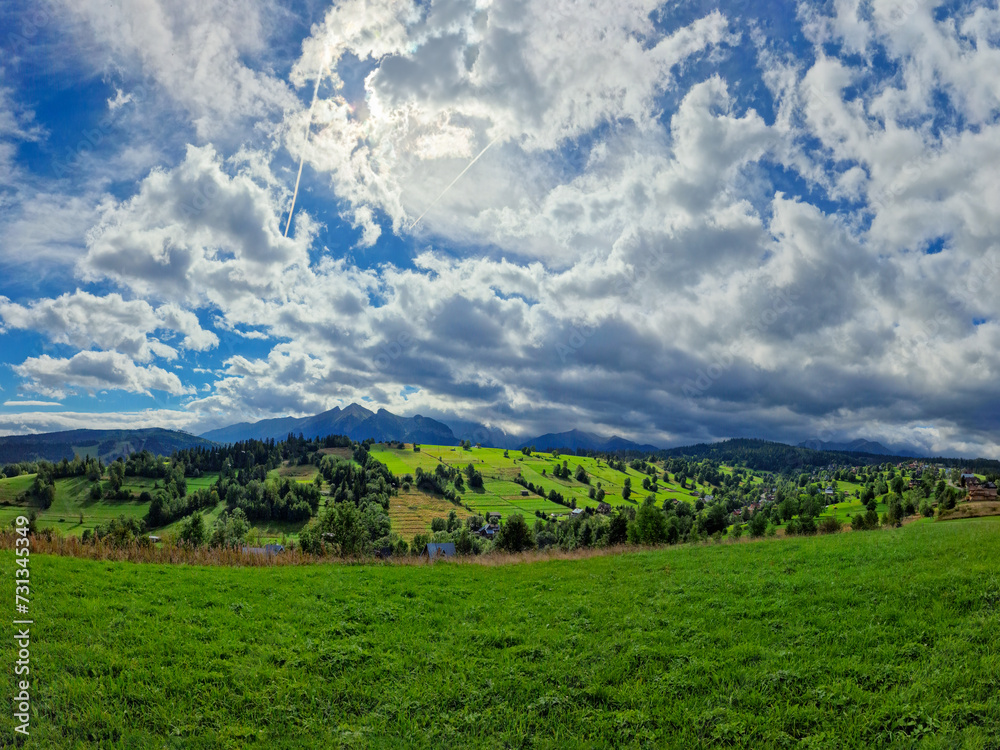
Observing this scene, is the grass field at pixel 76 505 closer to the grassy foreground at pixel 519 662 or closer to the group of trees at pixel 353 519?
the group of trees at pixel 353 519

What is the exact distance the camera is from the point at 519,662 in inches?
356

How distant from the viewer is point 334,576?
16.3m

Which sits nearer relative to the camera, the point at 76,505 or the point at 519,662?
the point at 519,662

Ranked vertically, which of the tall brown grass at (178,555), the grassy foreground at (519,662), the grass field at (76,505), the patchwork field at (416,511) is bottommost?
the patchwork field at (416,511)

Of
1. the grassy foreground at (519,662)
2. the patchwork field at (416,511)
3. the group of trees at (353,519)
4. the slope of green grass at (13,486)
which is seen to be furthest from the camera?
the patchwork field at (416,511)

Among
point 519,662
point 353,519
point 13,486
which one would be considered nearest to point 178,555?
point 519,662

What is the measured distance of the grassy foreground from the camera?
671 cm

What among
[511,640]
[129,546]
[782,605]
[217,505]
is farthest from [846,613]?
[217,505]

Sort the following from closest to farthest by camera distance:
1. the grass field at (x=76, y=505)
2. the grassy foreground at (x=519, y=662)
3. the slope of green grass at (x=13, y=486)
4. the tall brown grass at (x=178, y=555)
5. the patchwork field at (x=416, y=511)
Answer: the grassy foreground at (x=519, y=662) → the tall brown grass at (x=178, y=555) → the grass field at (x=76, y=505) → the slope of green grass at (x=13, y=486) → the patchwork field at (x=416, y=511)

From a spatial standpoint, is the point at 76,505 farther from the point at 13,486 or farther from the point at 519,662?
the point at 519,662

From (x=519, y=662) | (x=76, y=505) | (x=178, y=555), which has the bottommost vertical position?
(x=76, y=505)

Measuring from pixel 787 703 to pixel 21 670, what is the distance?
13078 mm

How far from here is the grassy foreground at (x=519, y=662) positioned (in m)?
6.71

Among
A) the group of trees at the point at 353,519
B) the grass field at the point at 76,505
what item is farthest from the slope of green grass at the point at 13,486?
the group of trees at the point at 353,519
